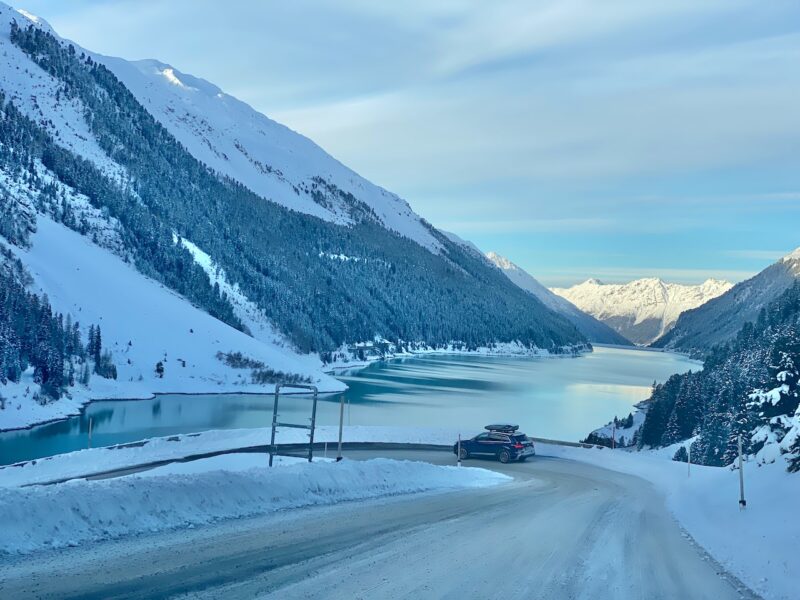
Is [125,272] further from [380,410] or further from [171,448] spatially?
[171,448]

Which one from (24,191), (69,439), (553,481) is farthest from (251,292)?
(553,481)

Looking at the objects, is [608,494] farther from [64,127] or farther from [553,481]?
[64,127]

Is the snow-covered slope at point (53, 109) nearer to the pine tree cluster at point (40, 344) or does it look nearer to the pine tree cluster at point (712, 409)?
the pine tree cluster at point (40, 344)

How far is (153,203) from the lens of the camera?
166 metres

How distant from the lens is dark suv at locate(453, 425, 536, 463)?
3691 cm

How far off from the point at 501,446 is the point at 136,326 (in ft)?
251

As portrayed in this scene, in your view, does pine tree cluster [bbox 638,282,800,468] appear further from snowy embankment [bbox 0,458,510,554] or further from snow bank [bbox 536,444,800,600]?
snowy embankment [bbox 0,458,510,554]

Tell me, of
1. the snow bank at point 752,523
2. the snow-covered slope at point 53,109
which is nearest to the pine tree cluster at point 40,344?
the snow bank at point 752,523

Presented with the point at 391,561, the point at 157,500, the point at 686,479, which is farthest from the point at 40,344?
the point at 391,561

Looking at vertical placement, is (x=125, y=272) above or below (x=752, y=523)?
above

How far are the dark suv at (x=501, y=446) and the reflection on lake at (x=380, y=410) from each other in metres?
9.99

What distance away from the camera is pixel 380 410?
261 feet

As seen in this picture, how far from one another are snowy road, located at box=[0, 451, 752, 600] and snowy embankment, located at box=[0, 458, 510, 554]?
41 centimetres

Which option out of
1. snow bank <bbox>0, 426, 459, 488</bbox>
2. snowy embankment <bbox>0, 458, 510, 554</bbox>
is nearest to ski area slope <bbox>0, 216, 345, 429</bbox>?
snow bank <bbox>0, 426, 459, 488</bbox>
